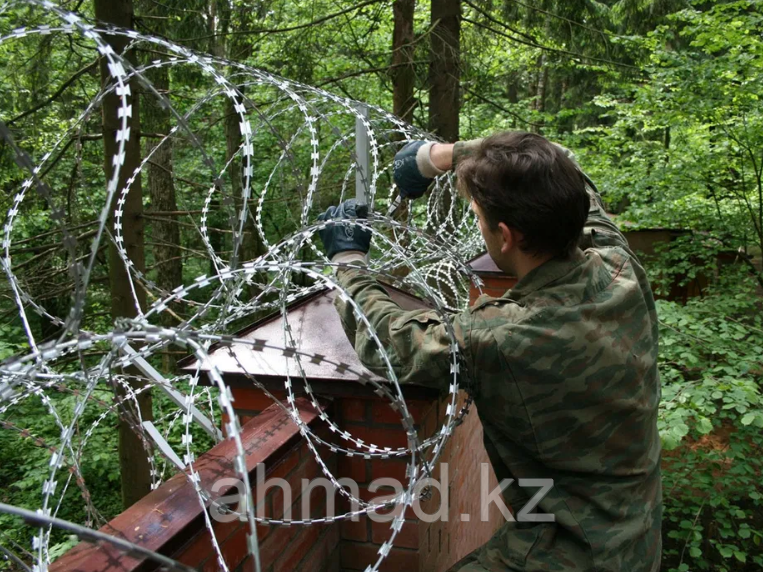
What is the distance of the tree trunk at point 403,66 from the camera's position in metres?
6.97

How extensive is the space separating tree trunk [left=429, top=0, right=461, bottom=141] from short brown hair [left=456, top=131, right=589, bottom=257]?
4891 millimetres

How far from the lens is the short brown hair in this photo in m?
1.75

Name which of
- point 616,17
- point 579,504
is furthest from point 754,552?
point 616,17

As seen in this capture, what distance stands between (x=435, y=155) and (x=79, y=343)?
1.75 m

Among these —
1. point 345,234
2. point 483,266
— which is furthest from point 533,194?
point 483,266

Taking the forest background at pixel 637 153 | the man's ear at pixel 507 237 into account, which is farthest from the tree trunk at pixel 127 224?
the man's ear at pixel 507 237

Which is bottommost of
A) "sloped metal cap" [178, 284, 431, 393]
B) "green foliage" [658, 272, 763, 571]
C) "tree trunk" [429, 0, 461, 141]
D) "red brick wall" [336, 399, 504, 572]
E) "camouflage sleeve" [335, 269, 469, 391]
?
"green foliage" [658, 272, 763, 571]

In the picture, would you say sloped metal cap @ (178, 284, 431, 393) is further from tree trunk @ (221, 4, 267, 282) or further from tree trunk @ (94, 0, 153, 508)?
tree trunk @ (94, 0, 153, 508)

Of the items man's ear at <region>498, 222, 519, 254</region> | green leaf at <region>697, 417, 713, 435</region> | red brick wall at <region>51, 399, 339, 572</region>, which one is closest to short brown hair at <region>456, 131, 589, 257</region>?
man's ear at <region>498, 222, 519, 254</region>

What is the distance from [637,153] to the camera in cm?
898

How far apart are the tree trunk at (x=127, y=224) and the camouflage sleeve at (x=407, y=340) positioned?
2922 mm

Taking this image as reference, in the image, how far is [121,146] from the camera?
1.38 m

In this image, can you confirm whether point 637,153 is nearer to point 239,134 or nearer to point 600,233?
point 239,134

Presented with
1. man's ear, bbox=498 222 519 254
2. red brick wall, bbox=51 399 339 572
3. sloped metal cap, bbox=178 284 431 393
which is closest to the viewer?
red brick wall, bbox=51 399 339 572
